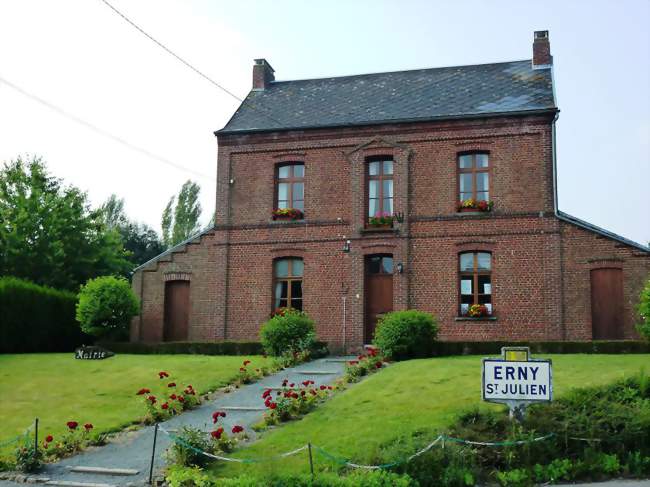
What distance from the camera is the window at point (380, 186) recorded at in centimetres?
2450

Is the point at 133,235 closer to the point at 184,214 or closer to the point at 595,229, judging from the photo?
the point at 184,214

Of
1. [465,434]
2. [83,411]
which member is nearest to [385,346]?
[83,411]

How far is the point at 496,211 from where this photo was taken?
23328mm

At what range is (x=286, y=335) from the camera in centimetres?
2158

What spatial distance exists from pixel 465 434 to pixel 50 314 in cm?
1982

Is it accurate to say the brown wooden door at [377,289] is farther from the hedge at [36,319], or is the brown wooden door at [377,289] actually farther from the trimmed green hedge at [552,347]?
the hedge at [36,319]

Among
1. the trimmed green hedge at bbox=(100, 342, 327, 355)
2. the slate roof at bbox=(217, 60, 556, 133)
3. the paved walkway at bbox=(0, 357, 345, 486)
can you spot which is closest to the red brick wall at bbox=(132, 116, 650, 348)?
the slate roof at bbox=(217, 60, 556, 133)

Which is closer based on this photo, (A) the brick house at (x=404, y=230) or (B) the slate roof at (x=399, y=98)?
Result: (A) the brick house at (x=404, y=230)

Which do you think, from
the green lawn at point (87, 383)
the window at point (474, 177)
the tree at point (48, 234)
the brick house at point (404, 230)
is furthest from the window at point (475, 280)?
the tree at point (48, 234)

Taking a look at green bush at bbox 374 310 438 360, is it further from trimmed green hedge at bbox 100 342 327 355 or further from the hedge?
the hedge

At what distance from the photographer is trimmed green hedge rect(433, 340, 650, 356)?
19609 mm

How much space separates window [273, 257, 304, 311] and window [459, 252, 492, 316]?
17.1 ft

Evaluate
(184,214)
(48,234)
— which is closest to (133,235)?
(184,214)

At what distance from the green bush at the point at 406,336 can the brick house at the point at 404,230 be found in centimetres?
294
